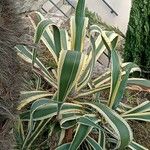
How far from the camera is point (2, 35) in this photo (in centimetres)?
177

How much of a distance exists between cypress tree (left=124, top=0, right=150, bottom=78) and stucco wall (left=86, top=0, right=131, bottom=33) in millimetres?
3612

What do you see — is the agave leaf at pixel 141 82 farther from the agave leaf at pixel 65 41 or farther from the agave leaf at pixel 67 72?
the agave leaf at pixel 67 72

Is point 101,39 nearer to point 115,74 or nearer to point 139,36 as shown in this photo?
point 115,74

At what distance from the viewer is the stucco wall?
9.00 meters

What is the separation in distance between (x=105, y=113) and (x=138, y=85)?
616 millimetres

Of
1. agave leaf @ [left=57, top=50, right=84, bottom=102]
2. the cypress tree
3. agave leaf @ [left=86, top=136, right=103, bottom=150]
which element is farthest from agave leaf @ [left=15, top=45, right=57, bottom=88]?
the cypress tree

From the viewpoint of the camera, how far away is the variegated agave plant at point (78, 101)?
2.63 meters

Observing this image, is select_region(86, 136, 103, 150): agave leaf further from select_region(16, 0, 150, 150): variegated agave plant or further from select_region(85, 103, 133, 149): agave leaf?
select_region(85, 103, 133, 149): agave leaf

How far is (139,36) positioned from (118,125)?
2507 millimetres

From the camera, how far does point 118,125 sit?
2.76 m

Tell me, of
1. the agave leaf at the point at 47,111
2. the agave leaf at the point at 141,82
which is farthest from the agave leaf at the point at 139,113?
the agave leaf at the point at 47,111

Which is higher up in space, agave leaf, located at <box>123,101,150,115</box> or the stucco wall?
the stucco wall

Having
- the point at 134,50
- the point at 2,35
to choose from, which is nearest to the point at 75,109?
the point at 2,35

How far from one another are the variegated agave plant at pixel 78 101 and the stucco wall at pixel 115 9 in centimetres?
553
